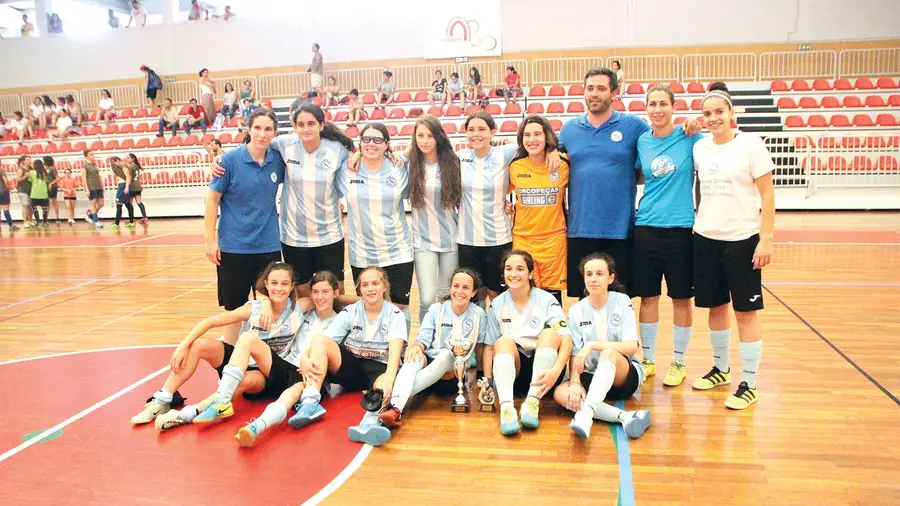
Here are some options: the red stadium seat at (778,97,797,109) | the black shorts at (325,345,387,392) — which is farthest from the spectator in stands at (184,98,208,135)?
the black shorts at (325,345,387,392)

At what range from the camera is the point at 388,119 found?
61.8 feet

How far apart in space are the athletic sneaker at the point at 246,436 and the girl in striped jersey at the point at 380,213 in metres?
1.38

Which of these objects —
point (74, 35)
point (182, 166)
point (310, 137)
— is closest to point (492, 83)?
point (182, 166)

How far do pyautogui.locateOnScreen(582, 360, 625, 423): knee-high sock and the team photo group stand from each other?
11mm

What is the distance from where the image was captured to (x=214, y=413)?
401cm

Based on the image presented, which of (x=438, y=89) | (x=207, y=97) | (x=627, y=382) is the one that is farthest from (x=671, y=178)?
(x=207, y=97)

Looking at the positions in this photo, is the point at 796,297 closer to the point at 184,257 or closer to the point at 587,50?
the point at 184,257

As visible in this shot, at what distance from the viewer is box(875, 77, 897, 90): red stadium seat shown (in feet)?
56.7

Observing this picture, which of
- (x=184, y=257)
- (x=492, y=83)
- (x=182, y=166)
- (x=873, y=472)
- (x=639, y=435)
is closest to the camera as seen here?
(x=873, y=472)

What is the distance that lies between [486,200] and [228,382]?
1946 mm

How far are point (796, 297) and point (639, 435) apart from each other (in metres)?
4.12

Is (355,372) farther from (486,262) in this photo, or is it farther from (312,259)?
(486,262)

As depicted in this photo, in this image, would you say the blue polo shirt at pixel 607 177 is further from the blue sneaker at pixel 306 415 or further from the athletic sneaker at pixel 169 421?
the athletic sneaker at pixel 169 421

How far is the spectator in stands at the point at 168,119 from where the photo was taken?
19578mm
